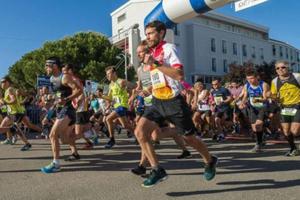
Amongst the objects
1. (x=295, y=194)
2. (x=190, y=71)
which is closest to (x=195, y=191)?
(x=295, y=194)

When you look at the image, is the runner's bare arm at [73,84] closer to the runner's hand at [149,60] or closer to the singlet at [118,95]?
the runner's hand at [149,60]

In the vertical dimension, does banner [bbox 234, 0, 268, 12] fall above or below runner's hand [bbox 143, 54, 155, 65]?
above

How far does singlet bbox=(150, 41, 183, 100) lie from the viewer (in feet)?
16.0

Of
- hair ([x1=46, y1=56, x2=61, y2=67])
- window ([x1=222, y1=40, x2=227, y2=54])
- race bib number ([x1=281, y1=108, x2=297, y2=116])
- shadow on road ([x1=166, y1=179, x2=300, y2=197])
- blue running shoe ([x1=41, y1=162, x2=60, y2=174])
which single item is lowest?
shadow on road ([x1=166, y1=179, x2=300, y2=197])

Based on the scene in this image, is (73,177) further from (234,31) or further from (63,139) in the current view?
(234,31)

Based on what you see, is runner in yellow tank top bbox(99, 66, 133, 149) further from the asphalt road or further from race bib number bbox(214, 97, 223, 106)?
race bib number bbox(214, 97, 223, 106)

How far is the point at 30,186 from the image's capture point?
5.35 m

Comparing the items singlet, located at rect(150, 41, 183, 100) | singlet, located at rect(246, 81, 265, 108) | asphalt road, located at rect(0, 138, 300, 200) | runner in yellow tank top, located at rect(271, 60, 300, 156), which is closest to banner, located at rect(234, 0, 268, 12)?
singlet, located at rect(246, 81, 265, 108)

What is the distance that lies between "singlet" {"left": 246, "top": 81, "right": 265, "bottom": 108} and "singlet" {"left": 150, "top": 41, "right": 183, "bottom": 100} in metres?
4.06

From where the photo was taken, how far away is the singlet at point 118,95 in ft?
31.9

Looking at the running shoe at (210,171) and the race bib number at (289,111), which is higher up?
the race bib number at (289,111)

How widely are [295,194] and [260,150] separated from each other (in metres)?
4.19

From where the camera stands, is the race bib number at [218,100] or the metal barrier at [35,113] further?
the metal barrier at [35,113]

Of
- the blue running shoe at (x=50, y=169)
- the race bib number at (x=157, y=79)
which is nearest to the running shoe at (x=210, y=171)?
the race bib number at (x=157, y=79)
